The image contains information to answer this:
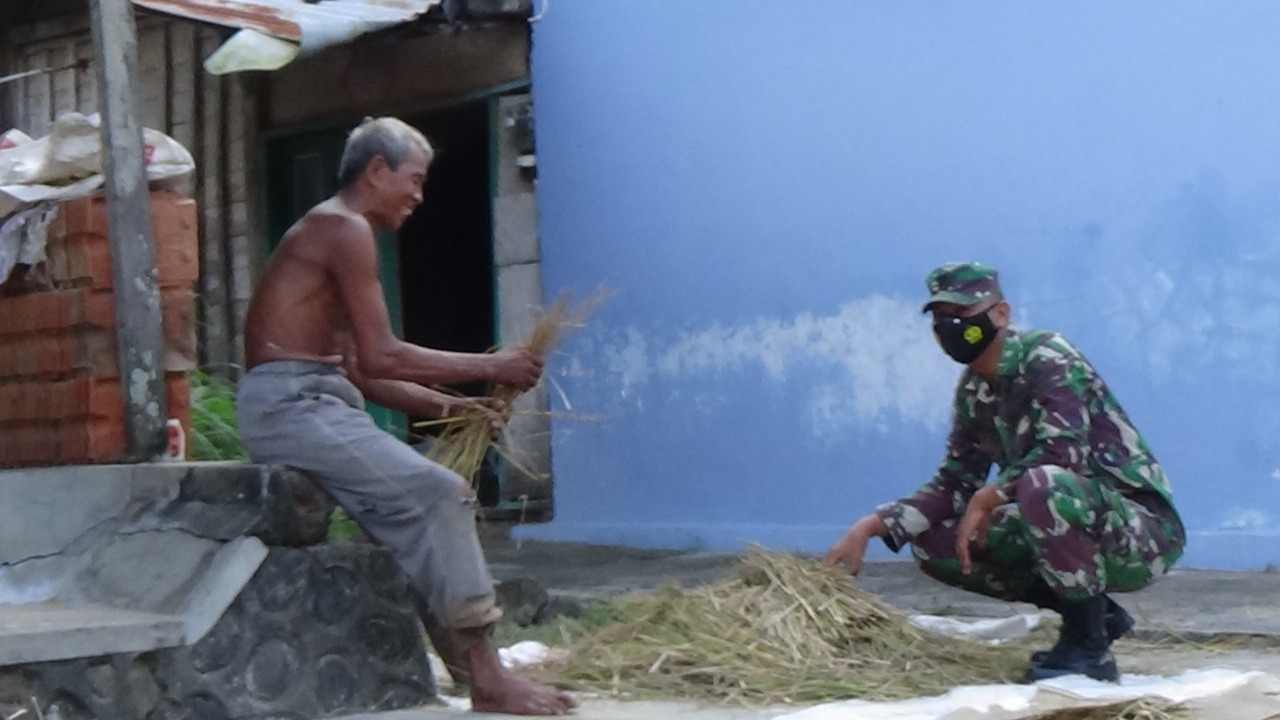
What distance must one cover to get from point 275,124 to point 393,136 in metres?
5.29

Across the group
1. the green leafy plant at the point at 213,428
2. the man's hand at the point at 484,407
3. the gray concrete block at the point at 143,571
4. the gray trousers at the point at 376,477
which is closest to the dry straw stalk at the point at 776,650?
the gray trousers at the point at 376,477

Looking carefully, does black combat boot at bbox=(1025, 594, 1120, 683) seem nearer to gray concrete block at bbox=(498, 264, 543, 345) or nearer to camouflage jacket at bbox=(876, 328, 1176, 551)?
camouflage jacket at bbox=(876, 328, 1176, 551)

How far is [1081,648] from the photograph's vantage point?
4148mm

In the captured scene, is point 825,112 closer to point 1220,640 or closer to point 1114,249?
point 1114,249

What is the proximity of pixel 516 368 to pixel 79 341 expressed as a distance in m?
1.25

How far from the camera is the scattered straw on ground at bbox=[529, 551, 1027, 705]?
13.5 feet

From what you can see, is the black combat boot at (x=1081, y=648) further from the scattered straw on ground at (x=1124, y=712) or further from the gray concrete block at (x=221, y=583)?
the gray concrete block at (x=221, y=583)

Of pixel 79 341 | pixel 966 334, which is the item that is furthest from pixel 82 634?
pixel 966 334

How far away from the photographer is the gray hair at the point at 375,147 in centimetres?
399

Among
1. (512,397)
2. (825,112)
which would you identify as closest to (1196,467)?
(825,112)

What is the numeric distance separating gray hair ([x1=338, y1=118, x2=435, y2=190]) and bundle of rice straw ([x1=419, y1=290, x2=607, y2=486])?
0.51 m

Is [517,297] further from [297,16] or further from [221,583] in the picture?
[221,583]

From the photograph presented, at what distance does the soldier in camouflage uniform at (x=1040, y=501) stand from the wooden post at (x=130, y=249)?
178 centimetres

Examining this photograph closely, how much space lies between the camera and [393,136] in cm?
400
